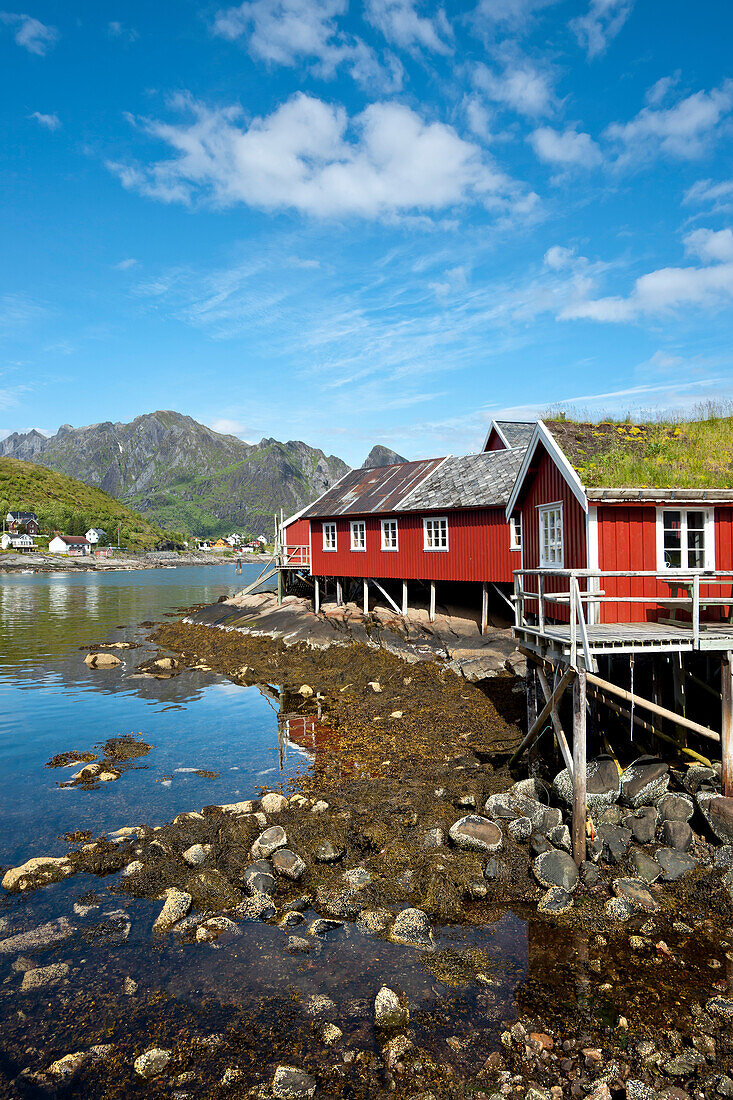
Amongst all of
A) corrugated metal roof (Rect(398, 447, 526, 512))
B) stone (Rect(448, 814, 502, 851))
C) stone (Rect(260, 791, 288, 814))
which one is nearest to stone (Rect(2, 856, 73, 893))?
stone (Rect(260, 791, 288, 814))

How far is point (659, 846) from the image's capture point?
432 inches

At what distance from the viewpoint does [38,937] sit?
9.76 meters

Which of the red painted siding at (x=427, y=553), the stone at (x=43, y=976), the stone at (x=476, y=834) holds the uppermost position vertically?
the red painted siding at (x=427, y=553)

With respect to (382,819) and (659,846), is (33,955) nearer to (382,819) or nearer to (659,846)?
(382,819)

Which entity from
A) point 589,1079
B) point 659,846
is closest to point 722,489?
point 659,846

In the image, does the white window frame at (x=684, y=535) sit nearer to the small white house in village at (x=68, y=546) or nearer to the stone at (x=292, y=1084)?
the stone at (x=292, y=1084)

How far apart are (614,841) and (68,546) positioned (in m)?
177

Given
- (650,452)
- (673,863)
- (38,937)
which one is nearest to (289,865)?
(38,937)

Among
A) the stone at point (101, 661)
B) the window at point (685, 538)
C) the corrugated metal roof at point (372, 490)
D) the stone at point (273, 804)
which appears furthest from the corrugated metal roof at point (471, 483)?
the stone at point (101, 661)

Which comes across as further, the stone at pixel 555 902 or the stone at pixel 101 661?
the stone at pixel 101 661

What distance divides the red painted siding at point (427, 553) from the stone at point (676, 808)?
48.8 ft

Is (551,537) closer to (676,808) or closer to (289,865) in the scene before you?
(676,808)

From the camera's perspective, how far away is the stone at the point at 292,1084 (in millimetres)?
6586

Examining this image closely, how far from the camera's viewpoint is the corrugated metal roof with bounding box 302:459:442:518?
3356 centimetres
